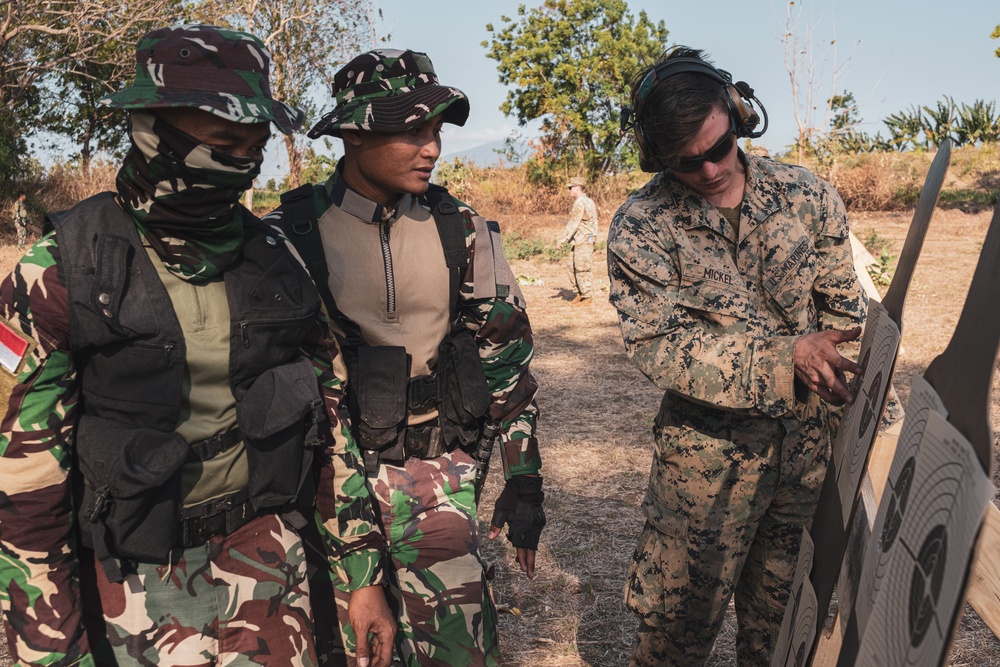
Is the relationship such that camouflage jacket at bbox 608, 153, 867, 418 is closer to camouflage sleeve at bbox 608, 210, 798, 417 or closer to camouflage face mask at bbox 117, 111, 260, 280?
camouflage sleeve at bbox 608, 210, 798, 417

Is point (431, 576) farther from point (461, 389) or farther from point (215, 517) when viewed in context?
point (215, 517)

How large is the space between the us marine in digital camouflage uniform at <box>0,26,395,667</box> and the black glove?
0.83m

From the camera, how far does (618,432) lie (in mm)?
6824

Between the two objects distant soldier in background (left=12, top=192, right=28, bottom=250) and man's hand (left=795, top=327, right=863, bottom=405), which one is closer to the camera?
man's hand (left=795, top=327, right=863, bottom=405)

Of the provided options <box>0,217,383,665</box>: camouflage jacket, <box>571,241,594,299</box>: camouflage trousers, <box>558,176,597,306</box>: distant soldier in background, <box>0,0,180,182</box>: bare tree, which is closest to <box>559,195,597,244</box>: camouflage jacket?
<box>558,176,597,306</box>: distant soldier in background

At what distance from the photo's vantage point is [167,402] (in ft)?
6.05

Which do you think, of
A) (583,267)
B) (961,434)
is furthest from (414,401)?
(583,267)

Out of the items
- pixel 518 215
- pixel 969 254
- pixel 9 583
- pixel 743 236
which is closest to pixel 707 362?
pixel 743 236

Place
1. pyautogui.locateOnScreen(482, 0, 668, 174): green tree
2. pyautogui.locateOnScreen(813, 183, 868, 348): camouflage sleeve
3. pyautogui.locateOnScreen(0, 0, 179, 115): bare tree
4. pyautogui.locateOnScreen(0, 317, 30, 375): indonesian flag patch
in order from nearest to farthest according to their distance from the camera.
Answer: pyautogui.locateOnScreen(0, 317, 30, 375): indonesian flag patch
pyautogui.locateOnScreen(813, 183, 868, 348): camouflage sleeve
pyautogui.locateOnScreen(0, 0, 179, 115): bare tree
pyautogui.locateOnScreen(482, 0, 668, 174): green tree

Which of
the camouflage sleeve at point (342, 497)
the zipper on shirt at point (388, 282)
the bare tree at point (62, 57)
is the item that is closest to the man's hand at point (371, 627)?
the camouflage sleeve at point (342, 497)

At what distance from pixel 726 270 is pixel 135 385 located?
1.68 m

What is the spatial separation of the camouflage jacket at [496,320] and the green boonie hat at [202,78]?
0.79m

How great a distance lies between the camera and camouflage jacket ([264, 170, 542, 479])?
2750 mm

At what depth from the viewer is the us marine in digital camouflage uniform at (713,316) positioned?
2.47 meters
